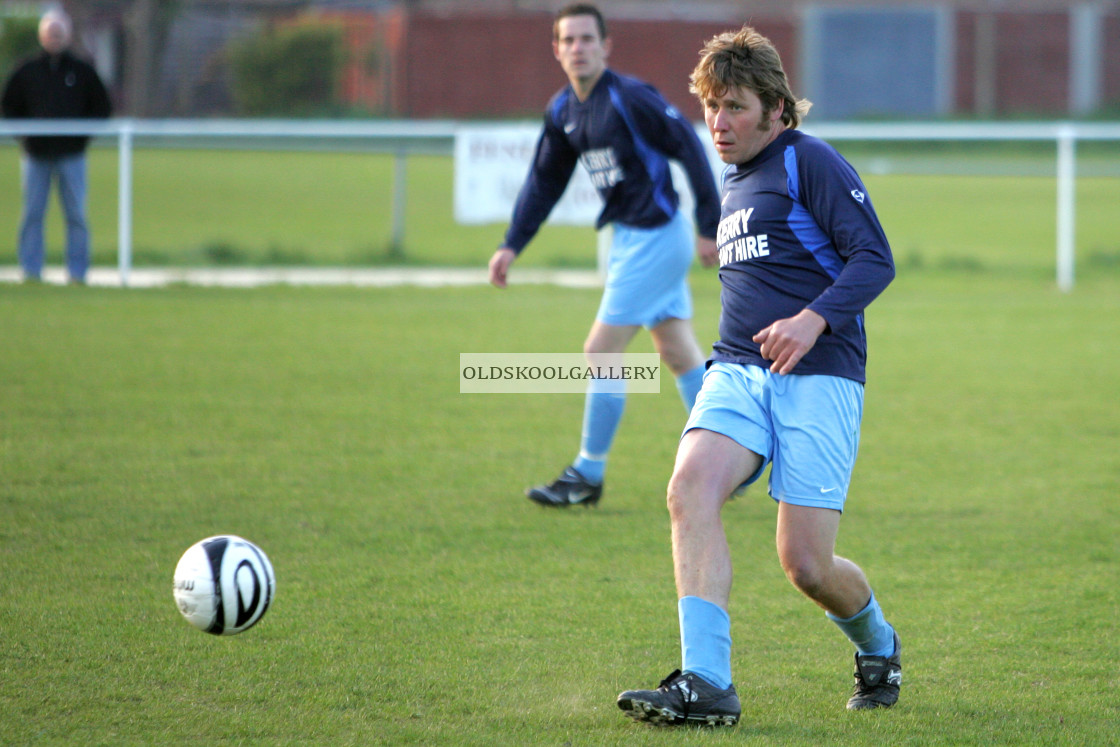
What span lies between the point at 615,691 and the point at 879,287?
1370 millimetres

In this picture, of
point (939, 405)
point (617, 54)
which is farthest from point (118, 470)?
point (617, 54)

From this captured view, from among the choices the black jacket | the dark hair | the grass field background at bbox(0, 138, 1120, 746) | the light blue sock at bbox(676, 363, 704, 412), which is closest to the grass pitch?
the grass field background at bbox(0, 138, 1120, 746)

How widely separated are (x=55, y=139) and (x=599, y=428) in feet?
27.4

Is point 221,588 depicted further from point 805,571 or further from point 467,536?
point 467,536

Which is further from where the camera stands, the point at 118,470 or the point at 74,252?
the point at 74,252

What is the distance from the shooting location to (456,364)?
9.47 meters

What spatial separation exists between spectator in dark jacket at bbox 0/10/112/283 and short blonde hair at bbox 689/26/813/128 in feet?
32.5

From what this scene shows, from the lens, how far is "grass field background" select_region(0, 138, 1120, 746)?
361cm

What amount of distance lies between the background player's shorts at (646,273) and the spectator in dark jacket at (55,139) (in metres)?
7.89

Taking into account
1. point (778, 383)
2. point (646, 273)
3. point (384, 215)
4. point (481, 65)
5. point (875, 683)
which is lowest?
point (875, 683)


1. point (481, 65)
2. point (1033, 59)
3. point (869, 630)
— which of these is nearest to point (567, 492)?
point (869, 630)

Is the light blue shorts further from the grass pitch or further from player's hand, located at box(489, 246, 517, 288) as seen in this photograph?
player's hand, located at box(489, 246, 517, 288)

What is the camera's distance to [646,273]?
19.4ft

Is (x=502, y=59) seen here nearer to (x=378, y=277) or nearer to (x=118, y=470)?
(x=378, y=277)
